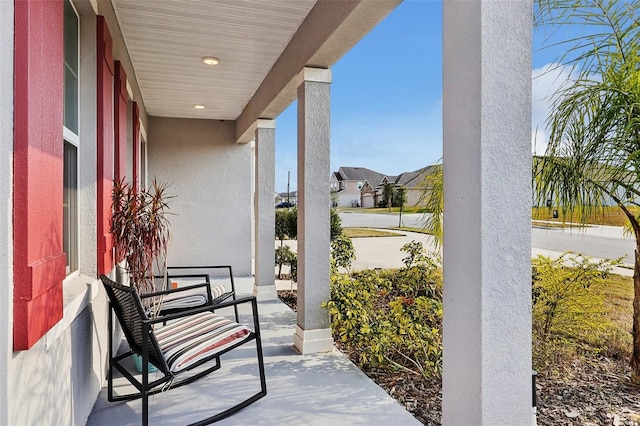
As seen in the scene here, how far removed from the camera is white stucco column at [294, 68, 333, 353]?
11.5ft

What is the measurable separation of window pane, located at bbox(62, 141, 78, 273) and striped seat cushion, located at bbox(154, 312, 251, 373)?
706 mm

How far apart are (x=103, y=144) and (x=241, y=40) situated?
168 centimetres

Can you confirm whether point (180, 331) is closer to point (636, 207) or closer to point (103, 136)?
point (103, 136)

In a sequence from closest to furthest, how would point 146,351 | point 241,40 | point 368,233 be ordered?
point 146,351
point 241,40
point 368,233

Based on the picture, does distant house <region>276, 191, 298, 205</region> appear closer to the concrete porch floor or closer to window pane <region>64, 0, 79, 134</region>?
the concrete porch floor

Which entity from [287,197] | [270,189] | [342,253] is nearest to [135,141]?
[270,189]

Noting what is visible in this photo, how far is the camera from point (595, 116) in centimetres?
252

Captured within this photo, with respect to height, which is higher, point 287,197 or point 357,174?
point 357,174

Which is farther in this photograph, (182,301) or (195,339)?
(182,301)

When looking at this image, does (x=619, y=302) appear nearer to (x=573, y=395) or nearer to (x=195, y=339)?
(x=573, y=395)

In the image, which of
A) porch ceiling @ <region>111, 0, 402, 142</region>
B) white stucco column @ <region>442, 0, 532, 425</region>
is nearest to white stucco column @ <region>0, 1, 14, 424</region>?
white stucco column @ <region>442, 0, 532, 425</region>

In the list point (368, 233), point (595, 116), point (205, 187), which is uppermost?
point (595, 116)

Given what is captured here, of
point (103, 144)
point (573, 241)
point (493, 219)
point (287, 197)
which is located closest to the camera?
point (493, 219)

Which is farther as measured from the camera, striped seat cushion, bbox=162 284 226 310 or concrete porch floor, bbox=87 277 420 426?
striped seat cushion, bbox=162 284 226 310
